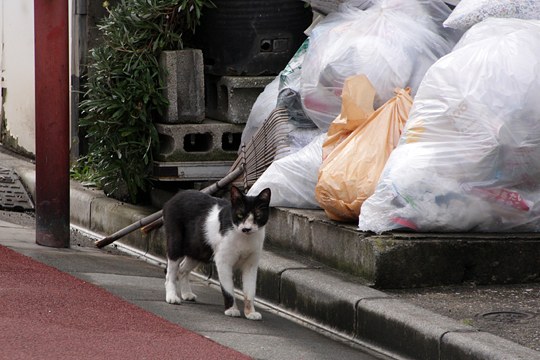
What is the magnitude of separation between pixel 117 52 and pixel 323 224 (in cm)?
249

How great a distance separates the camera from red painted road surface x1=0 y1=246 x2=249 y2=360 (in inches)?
223

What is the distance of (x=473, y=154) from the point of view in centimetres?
673

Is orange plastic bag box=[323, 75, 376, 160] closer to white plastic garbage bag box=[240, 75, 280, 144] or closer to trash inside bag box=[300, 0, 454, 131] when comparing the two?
trash inside bag box=[300, 0, 454, 131]

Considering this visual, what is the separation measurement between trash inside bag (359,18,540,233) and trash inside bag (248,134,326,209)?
0.93 m

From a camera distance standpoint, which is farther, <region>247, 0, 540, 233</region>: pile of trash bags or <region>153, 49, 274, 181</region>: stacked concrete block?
<region>153, 49, 274, 181</region>: stacked concrete block

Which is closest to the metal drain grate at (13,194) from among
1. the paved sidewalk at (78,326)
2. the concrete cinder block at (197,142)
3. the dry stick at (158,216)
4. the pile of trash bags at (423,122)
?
the concrete cinder block at (197,142)

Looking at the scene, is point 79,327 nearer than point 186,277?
Yes

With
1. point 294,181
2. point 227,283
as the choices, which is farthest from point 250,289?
point 294,181

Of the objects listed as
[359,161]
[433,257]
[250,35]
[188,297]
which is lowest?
[188,297]

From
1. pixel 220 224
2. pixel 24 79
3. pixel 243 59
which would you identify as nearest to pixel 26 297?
pixel 220 224

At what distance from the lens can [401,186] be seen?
6.74 m

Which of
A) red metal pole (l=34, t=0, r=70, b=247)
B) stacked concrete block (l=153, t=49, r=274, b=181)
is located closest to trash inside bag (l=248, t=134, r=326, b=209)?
stacked concrete block (l=153, t=49, r=274, b=181)

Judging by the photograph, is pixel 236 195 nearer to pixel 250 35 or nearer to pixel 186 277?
pixel 186 277

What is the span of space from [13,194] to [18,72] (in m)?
2.12
